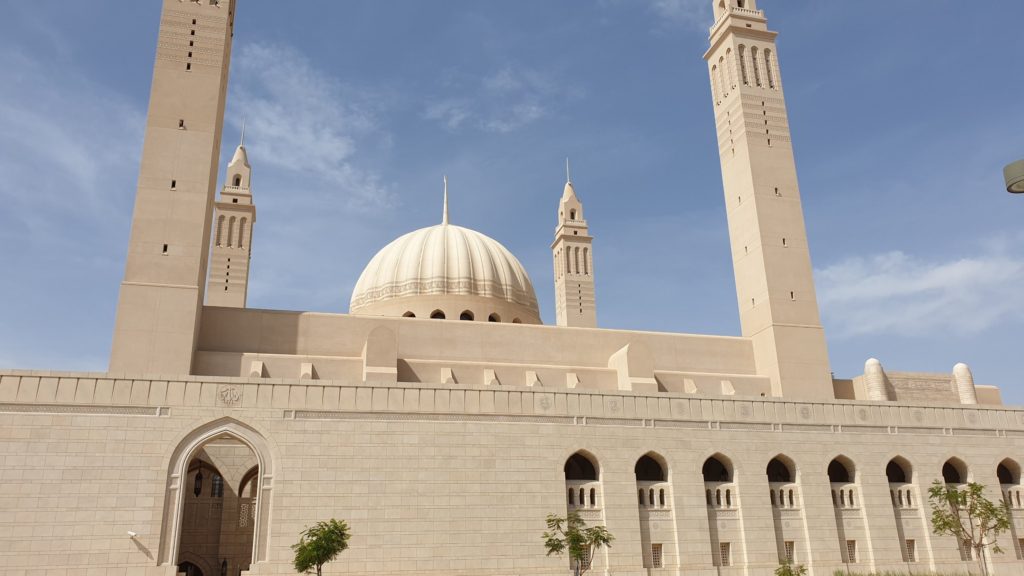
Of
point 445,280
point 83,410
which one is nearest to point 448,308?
point 445,280

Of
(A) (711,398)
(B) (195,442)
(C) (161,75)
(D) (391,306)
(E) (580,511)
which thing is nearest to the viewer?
(B) (195,442)

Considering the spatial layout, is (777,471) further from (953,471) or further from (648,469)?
(953,471)

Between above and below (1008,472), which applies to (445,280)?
above

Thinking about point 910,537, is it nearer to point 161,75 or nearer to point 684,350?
point 684,350

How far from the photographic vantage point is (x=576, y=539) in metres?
21.8

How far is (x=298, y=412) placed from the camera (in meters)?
22.5

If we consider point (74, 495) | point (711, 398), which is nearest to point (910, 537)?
point (711, 398)

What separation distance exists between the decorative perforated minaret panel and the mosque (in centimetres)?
7

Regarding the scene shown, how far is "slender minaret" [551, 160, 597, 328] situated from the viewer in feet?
154

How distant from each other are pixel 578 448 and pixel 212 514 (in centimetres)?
1252

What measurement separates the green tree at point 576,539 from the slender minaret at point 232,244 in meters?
25.2

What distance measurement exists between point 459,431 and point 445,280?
14437 mm

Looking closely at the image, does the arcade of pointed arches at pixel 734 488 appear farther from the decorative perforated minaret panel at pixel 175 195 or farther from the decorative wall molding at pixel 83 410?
the decorative perforated minaret panel at pixel 175 195

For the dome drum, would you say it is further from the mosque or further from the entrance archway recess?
the entrance archway recess
